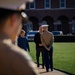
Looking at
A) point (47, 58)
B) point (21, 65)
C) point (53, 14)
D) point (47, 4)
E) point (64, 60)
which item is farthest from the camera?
point (47, 4)

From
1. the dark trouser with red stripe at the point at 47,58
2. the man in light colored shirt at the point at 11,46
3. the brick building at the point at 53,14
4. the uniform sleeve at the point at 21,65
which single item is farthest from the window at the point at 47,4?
the uniform sleeve at the point at 21,65

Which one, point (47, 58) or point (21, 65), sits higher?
point (21, 65)

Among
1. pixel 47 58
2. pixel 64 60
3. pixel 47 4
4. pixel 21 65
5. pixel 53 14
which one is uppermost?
pixel 47 4

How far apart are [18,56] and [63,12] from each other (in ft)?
195

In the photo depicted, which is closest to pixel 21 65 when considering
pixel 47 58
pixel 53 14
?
pixel 47 58

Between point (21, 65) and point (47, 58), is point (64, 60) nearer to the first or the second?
point (47, 58)

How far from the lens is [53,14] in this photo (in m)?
61.0

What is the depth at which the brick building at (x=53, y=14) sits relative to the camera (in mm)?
60062

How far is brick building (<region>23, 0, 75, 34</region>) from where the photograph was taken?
6006 cm

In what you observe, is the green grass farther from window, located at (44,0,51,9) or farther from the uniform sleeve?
window, located at (44,0,51,9)

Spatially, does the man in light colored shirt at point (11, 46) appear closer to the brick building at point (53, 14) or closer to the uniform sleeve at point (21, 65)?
the uniform sleeve at point (21, 65)

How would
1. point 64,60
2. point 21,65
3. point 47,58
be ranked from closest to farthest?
point 21,65 → point 47,58 → point 64,60

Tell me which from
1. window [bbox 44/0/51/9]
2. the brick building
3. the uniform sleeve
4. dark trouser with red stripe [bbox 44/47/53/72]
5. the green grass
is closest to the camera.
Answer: the uniform sleeve

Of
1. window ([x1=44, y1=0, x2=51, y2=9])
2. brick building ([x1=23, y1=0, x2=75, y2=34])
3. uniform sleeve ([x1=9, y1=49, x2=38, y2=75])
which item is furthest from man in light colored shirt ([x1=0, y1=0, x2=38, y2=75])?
window ([x1=44, y1=0, x2=51, y2=9])
